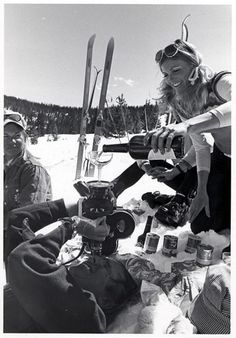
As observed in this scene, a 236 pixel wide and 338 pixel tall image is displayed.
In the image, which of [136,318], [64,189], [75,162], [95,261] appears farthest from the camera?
[75,162]

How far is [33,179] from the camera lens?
1.02m

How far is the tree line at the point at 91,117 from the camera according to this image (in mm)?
1067

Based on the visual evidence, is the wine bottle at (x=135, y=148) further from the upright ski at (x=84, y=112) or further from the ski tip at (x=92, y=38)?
the ski tip at (x=92, y=38)

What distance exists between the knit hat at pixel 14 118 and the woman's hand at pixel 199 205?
78 cm

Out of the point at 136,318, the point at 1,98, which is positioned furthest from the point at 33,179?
the point at 136,318

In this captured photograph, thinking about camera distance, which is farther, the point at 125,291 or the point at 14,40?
the point at 14,40

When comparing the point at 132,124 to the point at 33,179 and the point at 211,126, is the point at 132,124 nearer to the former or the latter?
the point at 211,126

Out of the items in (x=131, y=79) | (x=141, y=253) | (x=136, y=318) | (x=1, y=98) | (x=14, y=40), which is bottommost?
(x=136, y=318)

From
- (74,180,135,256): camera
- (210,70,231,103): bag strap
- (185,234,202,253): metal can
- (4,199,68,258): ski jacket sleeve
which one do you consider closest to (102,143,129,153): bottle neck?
(74,180,135,256): camera

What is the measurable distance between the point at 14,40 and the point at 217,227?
3.47ft

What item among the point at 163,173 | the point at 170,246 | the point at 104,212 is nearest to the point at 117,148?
the point at 104,212

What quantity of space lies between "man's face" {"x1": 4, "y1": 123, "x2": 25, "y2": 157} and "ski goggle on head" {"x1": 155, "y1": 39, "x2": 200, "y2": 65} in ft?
1.92

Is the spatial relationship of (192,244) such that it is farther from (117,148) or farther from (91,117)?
(91,117)

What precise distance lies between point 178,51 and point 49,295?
0.90 meters
